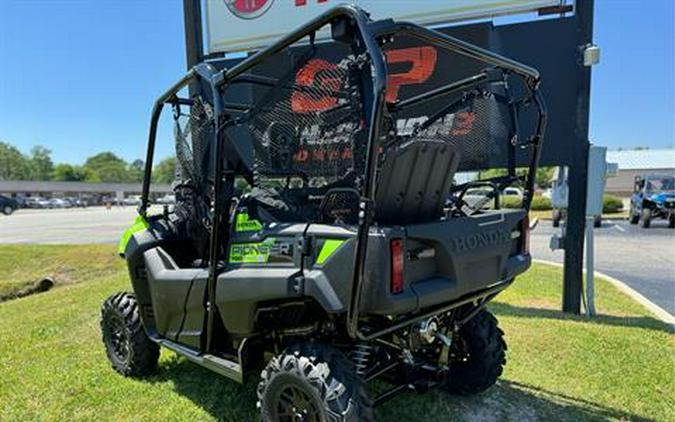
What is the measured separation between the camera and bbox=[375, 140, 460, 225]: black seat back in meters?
2.59

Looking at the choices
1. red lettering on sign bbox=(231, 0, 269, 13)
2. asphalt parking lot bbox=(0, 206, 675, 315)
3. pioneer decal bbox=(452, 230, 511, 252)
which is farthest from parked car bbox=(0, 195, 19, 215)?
pioneer decal bbox=(452, 230, 511, 252)

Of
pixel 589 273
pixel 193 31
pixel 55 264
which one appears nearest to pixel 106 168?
A: pixel 55 264

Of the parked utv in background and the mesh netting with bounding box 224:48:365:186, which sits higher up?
the mesh netting with bounding box 224:48:365:186

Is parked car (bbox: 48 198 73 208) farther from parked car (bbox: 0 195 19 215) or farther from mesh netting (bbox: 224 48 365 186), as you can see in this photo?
mesh netting (bbox: 224 48 365 186)

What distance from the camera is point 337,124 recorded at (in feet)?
8.75

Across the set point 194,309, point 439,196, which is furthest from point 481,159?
point 194,309

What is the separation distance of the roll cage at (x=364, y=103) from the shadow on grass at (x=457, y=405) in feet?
1.98

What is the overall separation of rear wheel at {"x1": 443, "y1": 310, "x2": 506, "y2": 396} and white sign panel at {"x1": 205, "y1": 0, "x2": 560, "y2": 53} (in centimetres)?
386

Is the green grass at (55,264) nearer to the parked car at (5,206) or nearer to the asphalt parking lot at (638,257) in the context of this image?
the asphalt parking lot at (638,257)

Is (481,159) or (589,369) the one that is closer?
(481,159)

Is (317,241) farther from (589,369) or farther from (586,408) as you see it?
(589,369)

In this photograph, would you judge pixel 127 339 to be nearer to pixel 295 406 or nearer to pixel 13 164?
pixel 295 406

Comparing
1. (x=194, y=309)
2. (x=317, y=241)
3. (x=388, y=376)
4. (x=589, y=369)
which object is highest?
(x=317, y=241)

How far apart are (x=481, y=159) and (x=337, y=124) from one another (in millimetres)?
1347
